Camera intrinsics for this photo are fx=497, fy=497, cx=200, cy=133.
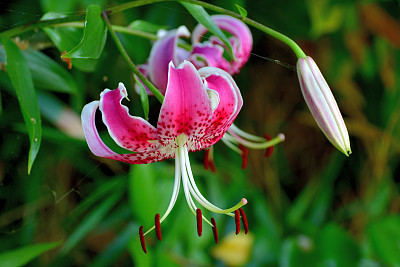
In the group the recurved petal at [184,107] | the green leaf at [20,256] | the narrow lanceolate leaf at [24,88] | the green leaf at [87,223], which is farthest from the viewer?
the green leaf at [87,223]

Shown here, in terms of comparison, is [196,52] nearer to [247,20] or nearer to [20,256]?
[247,20]

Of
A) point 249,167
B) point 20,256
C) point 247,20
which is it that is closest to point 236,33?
point 247,20

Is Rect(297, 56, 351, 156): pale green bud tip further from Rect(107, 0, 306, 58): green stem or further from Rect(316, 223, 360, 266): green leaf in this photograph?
Rect(316, 223, 360, 266): green leaf

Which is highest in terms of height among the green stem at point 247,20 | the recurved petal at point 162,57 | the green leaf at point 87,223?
the green stem at point 247,20

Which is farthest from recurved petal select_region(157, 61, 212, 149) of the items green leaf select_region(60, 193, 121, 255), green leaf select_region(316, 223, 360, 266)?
green leaf select_region(316, 223, 360, 266)

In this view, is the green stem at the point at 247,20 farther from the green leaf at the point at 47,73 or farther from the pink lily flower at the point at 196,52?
the green leaf at the point at 47,73

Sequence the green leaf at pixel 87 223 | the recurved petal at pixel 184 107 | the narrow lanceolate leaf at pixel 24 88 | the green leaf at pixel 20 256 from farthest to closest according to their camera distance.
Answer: the green leaf at pixel 87 223 < the green leaf at pixel 20 256 < the narrow lanceolate leaf at pixel 24 88 < the recurved petal at pixel 184 107

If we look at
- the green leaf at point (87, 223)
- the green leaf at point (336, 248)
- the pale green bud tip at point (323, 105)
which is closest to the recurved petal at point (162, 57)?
the pale green bud tip at point (323, 105)
